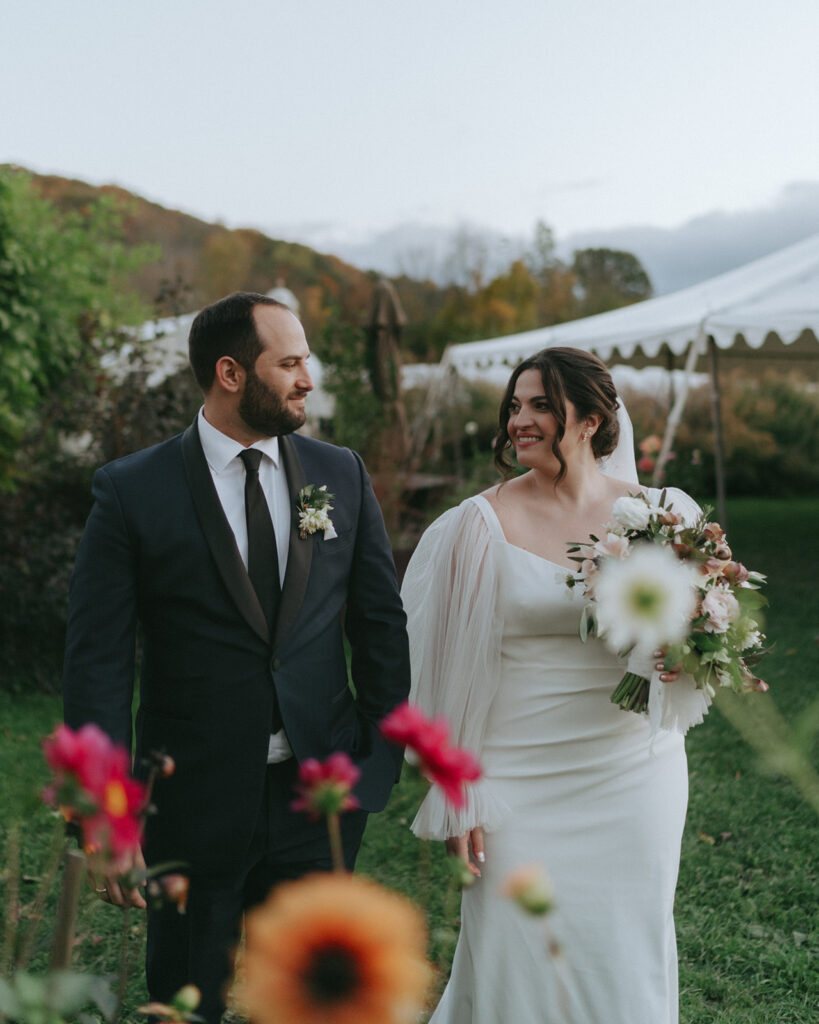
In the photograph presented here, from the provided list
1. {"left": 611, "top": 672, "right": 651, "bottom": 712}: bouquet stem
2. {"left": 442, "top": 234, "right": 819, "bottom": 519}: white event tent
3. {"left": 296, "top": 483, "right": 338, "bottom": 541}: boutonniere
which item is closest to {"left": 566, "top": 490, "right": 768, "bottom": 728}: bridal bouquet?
{"left": 611, "top": 672, "right": 651, "bottom": 712}: bouquet stem

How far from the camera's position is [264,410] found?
214 cm

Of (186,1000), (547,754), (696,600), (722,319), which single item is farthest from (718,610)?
(722,319)

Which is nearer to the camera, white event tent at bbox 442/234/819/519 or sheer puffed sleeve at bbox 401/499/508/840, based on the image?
sheer puffed sleeve at bbox 401/499/508/840

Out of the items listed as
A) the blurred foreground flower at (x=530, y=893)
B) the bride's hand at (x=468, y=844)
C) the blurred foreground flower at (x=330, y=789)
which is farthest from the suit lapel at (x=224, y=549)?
the blurred foreground flower at (x=530, y=893)

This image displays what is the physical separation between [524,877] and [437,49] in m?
6.31

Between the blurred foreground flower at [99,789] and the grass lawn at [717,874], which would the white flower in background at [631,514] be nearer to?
the grass lawn at [717,874]

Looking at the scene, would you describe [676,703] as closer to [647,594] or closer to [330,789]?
[647,594]

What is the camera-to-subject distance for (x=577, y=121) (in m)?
7.55

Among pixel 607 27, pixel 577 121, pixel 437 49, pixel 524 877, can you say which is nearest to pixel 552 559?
pixel 524 877

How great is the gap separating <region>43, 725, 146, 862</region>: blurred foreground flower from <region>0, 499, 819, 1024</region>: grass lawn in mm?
1442

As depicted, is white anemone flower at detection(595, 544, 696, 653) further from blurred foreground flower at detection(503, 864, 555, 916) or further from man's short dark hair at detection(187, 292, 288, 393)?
man's short dark hair at detection(187, 292, 288, 393)

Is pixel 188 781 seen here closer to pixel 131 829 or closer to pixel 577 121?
pixel 131 829

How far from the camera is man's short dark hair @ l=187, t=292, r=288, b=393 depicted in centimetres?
214

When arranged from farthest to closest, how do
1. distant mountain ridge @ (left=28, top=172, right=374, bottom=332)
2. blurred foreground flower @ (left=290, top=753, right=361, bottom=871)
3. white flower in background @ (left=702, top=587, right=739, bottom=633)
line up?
distant mountain ridge @ (left=28, top=172, right=374, bottom=332), white flower in background @ (left=702, top=587, right=739, bottom=633), blurred foreground flower @ (left=290, top=753, right=361, bottom=871)
